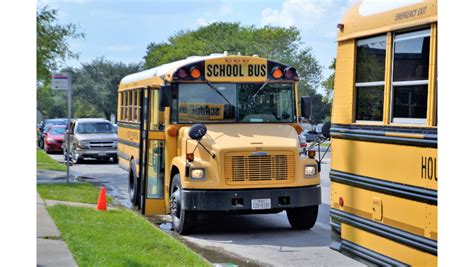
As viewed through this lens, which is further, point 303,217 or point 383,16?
point 303,217

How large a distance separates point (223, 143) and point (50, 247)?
2551mm

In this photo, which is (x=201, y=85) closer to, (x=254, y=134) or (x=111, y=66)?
(x=254, y=134)

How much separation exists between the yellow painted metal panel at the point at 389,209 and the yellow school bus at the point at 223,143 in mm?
3198

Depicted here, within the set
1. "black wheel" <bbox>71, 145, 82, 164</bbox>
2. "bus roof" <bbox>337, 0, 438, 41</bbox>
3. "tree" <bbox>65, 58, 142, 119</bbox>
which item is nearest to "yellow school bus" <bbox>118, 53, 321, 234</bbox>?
"bus roof" <bbox>337, 0, 438, 41</bbox>

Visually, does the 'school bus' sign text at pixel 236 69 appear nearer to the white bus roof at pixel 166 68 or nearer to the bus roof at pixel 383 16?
the white bus roof at pixel 166 68

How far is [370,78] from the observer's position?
5734 mm

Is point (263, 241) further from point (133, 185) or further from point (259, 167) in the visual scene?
point (133, 185)

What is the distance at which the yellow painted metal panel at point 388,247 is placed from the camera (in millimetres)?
4905

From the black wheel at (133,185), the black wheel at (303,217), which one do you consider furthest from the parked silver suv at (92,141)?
the black wheel at (303,217)

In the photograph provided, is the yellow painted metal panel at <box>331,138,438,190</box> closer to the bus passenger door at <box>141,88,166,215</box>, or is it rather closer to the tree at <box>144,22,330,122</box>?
the bus passenger door at <box>141,88,166,215</box>

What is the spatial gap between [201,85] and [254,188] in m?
1.77

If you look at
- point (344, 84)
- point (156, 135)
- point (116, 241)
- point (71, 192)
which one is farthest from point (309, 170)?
point (71, 192)

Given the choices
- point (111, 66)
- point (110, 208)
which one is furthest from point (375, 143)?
point (111, 66)
